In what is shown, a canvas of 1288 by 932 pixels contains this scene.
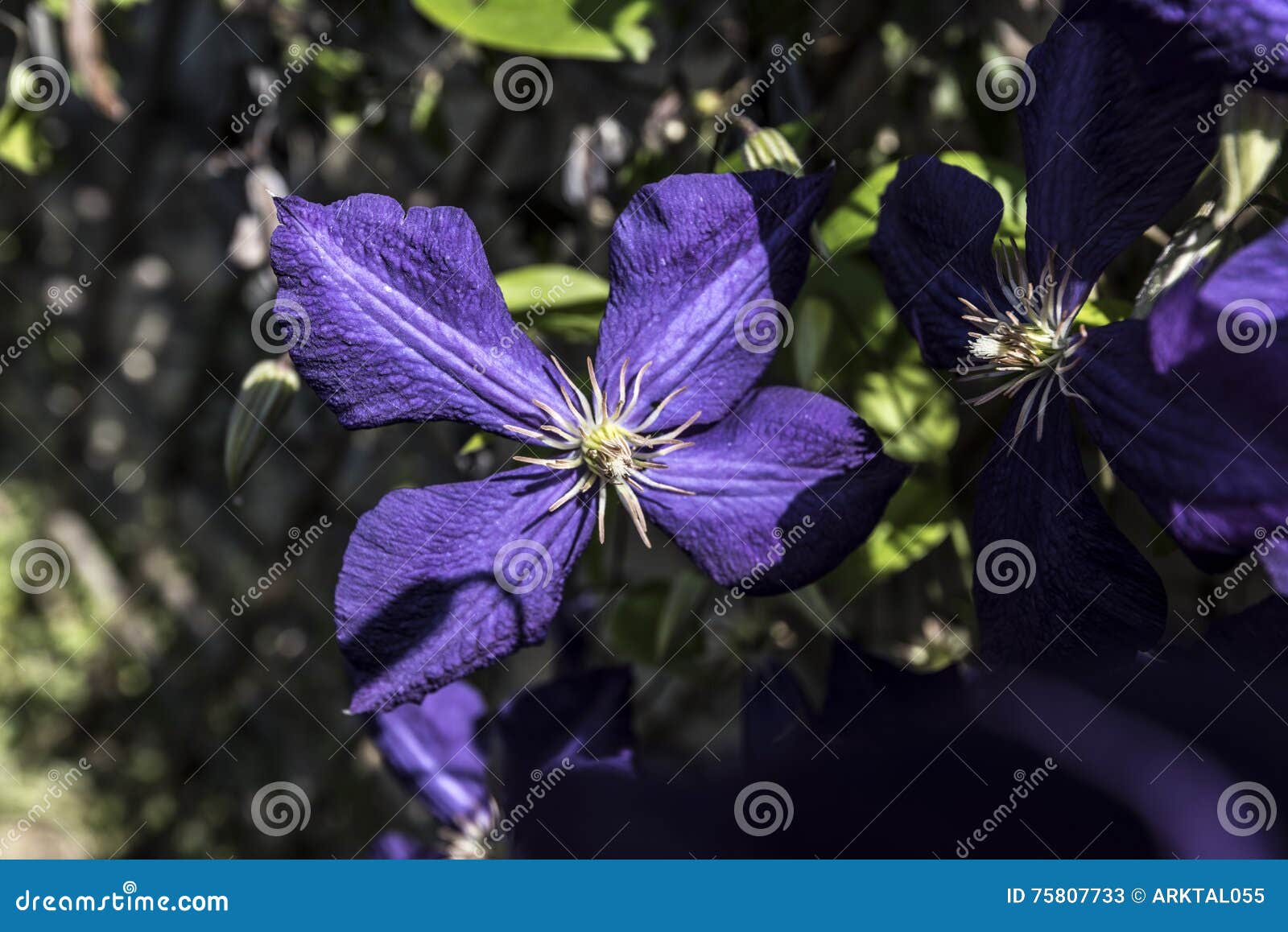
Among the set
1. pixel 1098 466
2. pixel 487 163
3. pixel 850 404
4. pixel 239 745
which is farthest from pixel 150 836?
pixel 1098 466

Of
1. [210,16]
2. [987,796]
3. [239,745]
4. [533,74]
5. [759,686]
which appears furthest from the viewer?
[239,745]

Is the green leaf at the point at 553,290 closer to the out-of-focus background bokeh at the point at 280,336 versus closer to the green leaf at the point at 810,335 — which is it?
the out-of-focus background bokeh at the point at 280,336

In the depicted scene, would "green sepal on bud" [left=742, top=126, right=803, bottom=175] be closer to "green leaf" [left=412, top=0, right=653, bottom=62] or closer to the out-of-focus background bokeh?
the out-of-focus background bokeh

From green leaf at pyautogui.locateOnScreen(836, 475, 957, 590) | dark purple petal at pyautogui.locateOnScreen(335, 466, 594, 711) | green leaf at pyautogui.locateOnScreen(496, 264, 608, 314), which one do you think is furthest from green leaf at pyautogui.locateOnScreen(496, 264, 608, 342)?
green leaf at pyautogui.locateOnScreen(836, 475, 957, 590)

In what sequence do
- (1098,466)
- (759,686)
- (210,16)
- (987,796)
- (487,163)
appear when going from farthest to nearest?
1. (487,163)
2. (210,16)
3. (759,686)
4. (1098,466)
5. (987,796)

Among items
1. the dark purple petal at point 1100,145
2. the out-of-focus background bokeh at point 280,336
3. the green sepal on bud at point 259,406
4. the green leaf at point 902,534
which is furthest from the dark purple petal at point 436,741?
the dark purple petal at point 1100,145

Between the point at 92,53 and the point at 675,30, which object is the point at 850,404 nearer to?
the point at 675,30
